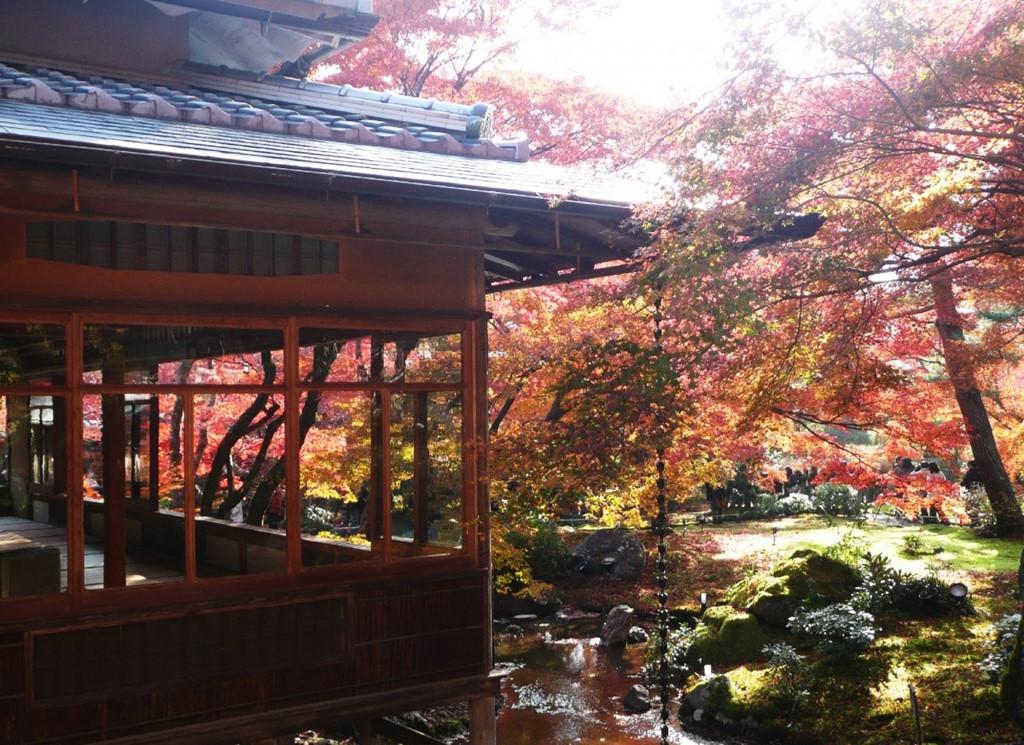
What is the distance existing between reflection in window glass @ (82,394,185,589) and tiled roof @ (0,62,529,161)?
2213 mm

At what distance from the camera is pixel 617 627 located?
48.4ft

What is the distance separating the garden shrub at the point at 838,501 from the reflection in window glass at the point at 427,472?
18105 millimetres

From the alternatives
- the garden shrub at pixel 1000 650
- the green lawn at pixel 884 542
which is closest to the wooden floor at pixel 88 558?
the garden shrub at pixel 1000 650

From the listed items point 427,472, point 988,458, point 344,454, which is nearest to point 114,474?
point 344,454

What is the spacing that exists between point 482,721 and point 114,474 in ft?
11.0

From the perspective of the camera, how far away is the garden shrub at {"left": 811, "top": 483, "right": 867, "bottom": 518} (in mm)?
24188

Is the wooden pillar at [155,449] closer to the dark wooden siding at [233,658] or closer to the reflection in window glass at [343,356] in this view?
the dark wooden siding at [233,658]

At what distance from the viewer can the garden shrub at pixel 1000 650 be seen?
1028 centimetres

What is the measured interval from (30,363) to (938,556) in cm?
1529

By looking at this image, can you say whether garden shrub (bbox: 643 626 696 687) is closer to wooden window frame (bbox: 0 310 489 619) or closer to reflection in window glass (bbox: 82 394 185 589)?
wooden window frame (bbox: 0 310 489 619)

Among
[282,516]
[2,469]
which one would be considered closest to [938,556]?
[282,516]

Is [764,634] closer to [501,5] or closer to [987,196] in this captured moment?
[987,196]

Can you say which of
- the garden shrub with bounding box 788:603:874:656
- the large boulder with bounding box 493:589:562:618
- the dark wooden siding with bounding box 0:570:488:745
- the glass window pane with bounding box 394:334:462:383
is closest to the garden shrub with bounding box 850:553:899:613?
the garden shrub with bounding box 788:603:874:656

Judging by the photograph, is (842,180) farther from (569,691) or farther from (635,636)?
(635,636)
